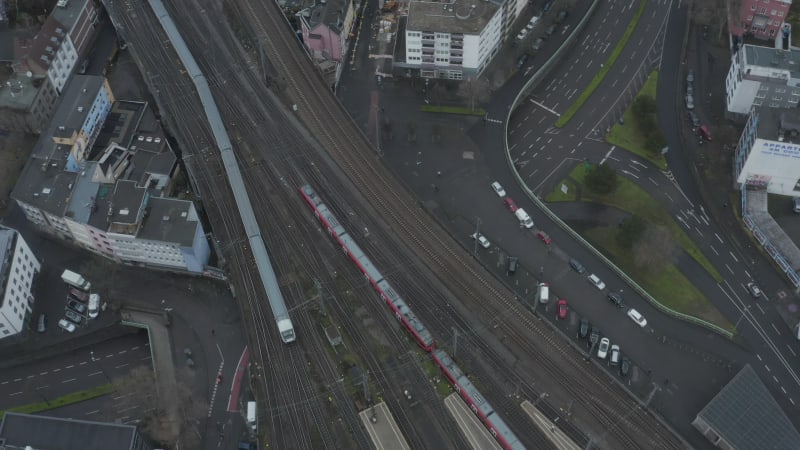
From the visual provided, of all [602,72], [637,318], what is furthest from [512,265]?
[602,72]

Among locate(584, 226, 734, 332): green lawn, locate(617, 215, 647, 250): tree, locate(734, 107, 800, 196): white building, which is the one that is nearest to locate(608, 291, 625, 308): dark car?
locate(584, 226, 734, 332): green lawn

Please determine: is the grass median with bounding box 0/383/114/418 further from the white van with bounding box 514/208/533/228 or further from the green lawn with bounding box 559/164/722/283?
the green lawn with bounding box 559/164/722/283

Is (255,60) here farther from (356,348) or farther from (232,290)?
(356,348)

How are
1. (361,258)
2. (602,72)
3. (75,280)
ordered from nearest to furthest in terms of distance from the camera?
1. (361,258)
2. (75,280)
3. (602,72)

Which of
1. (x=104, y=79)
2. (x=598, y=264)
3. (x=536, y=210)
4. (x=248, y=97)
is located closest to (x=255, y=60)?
(x=248, y=97)

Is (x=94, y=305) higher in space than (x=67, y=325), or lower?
higher

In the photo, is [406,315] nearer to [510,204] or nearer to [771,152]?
[510,204]
